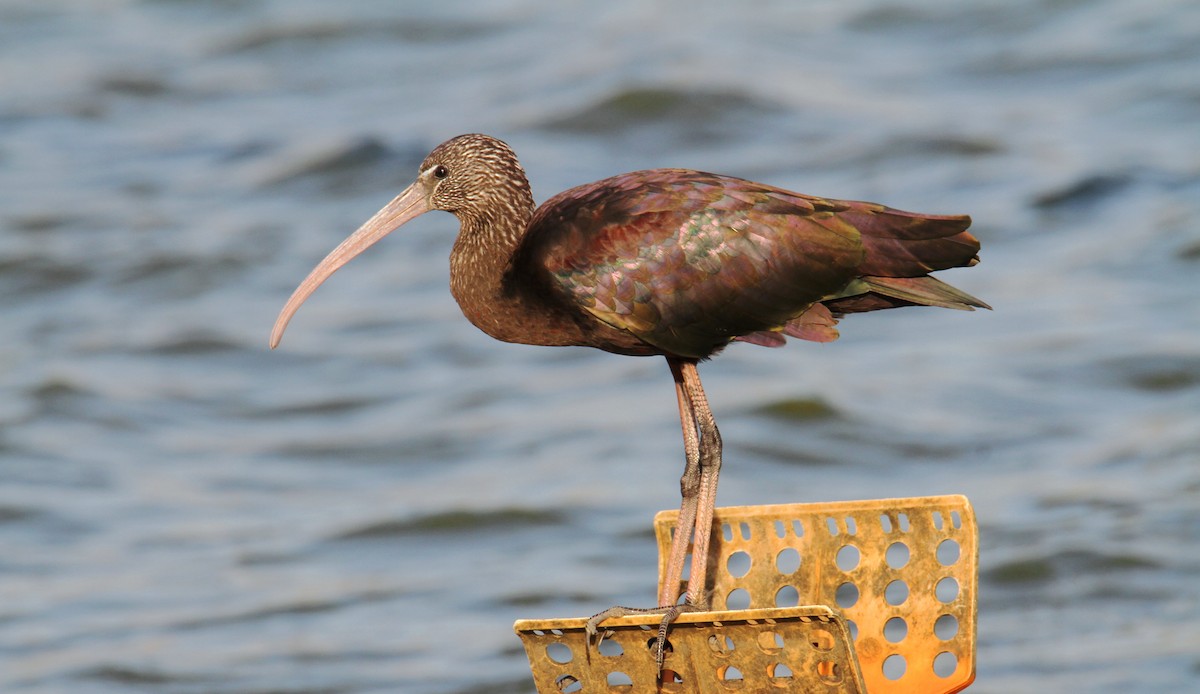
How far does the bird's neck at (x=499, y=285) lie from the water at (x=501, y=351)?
5.09 m

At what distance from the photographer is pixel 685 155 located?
21984 mm

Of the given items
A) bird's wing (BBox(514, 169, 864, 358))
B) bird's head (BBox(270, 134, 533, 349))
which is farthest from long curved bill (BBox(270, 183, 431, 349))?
bird's wing (BBox(514, 169, 864, 358))

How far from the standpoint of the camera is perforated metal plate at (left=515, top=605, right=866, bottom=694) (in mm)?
5984

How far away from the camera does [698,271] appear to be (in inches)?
277

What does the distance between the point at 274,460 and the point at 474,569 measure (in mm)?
3042

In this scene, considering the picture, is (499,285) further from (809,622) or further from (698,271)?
(809,622)

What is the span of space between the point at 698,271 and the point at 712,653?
4.87 feet

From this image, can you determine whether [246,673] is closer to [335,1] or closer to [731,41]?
[731,41]

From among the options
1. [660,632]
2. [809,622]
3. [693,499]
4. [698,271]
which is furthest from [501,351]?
[809,622]

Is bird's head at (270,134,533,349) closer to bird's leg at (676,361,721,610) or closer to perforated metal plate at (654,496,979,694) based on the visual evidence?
bird's leg at (676,361,721,610)

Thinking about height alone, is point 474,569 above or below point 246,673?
above

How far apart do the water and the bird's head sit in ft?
16.1

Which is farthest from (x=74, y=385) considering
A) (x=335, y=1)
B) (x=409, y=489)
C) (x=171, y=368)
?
(x=335, y=1)

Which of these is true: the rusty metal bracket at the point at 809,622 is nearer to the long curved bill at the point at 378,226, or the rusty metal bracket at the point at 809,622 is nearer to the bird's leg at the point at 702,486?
the bird's leg at the point at 702,486
